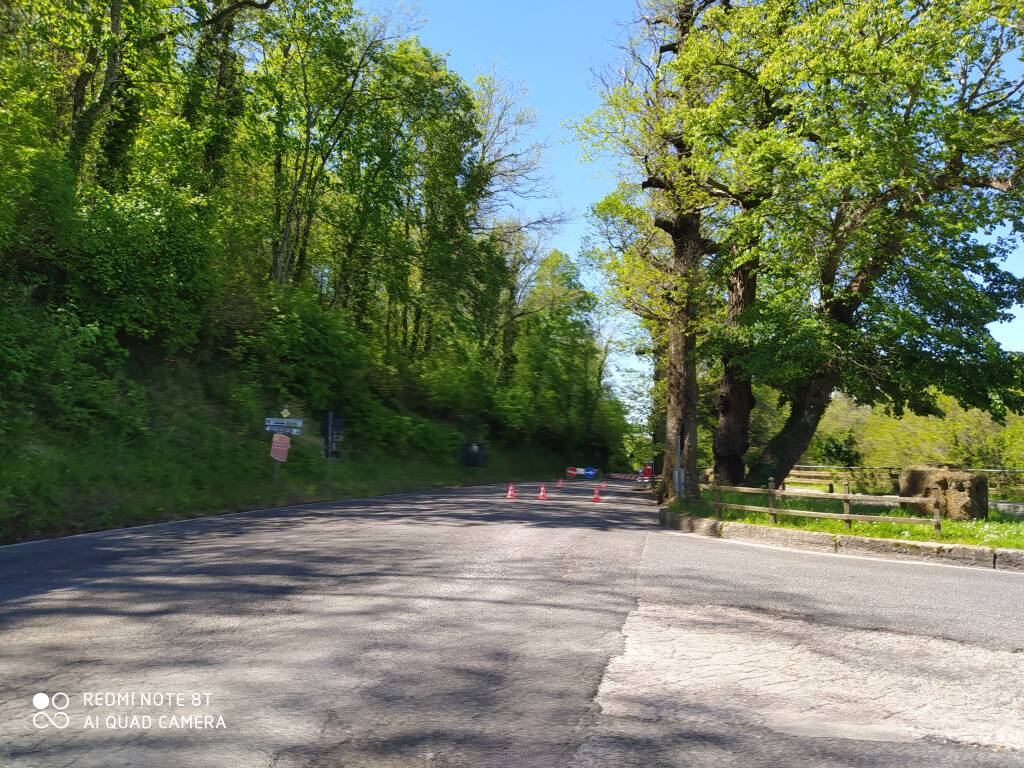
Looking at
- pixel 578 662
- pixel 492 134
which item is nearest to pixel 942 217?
pixel 578 662

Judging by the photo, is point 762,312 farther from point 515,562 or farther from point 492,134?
point 492,134

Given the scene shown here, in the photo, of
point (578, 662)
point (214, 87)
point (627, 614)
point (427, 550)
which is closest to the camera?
point (578, 662)

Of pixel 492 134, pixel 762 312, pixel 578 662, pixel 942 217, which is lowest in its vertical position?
pixel 578 662

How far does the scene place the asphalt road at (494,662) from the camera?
3.75m

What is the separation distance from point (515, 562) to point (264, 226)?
74.9 feet

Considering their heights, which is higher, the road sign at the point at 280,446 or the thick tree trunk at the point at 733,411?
the thick tree trunk at the point at 733,411

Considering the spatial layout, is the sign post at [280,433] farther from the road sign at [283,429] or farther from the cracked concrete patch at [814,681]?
the cracked concrete patch at [814,681]

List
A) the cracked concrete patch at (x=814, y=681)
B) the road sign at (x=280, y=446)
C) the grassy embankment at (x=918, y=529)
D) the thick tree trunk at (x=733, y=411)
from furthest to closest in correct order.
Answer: the thick tree trunk at (x=733, y=411), the road sign at (x=280, y=446), the grassy embankment at (x=918, y=529), the cracked concrete patch at (x=814, y=681)

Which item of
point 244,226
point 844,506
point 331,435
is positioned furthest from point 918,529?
point 244,226

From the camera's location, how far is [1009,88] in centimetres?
1587

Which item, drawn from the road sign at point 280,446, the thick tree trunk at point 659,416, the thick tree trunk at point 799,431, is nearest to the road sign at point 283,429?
the road sign at point 280,446

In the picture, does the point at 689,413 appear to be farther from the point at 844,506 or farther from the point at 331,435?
the point at 331,435

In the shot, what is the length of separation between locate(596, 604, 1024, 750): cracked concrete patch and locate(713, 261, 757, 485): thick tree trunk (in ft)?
50.9

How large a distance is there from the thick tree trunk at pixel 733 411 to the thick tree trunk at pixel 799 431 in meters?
1.95
